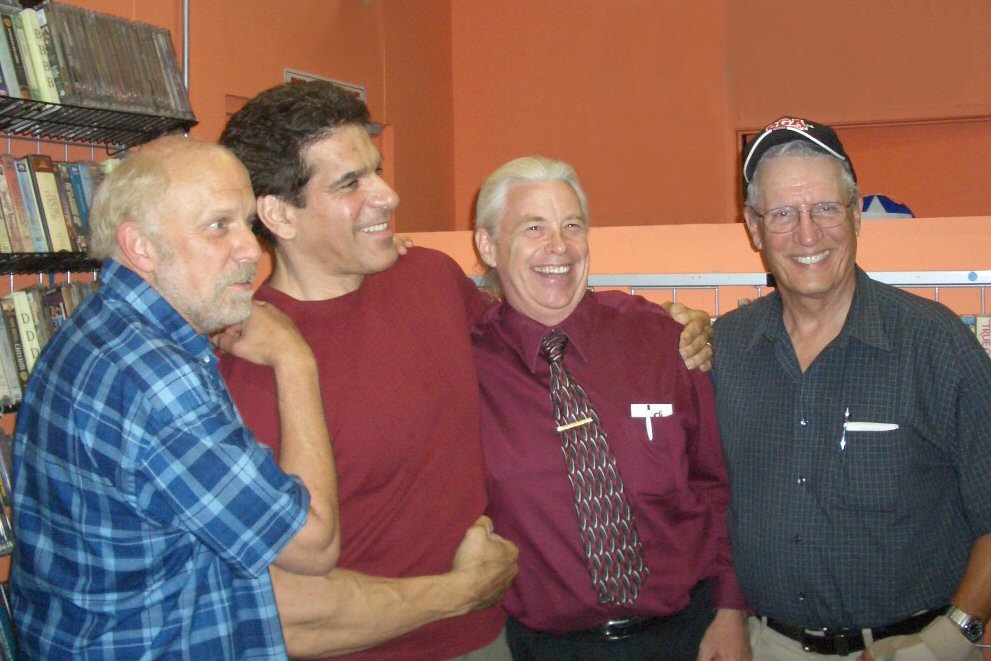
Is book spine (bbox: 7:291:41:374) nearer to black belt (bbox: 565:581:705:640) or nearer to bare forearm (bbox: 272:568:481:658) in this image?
bare forearm (bbox: 272:568:481:658)

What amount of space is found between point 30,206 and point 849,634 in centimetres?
288

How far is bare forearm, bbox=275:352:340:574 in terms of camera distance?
4.56 feet

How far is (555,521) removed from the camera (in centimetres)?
183

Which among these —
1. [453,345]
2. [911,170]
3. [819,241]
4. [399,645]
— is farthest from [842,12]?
[399,645]

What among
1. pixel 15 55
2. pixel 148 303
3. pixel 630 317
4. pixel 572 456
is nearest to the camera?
pixel 148 303

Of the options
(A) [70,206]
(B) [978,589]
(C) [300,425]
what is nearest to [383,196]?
(C) [300,425]

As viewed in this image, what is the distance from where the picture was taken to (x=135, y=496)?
4.18ft

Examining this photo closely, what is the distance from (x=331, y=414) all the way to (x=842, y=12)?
19.1 ft

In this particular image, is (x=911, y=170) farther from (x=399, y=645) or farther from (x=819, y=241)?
(x=399, y=645)

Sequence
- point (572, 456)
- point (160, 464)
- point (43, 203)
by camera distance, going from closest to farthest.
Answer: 1. point (160, 464)
2. point (572, 456)
3. point (43, 203)

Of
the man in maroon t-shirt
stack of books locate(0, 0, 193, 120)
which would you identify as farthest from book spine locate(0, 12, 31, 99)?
the man in maroon t-shirt

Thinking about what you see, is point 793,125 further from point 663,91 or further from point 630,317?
point 663,91

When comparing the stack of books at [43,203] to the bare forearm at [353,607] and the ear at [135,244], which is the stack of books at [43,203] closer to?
the ear at [135,244]

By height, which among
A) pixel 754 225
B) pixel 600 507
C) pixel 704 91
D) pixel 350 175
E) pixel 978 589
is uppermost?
pixel 704 91
